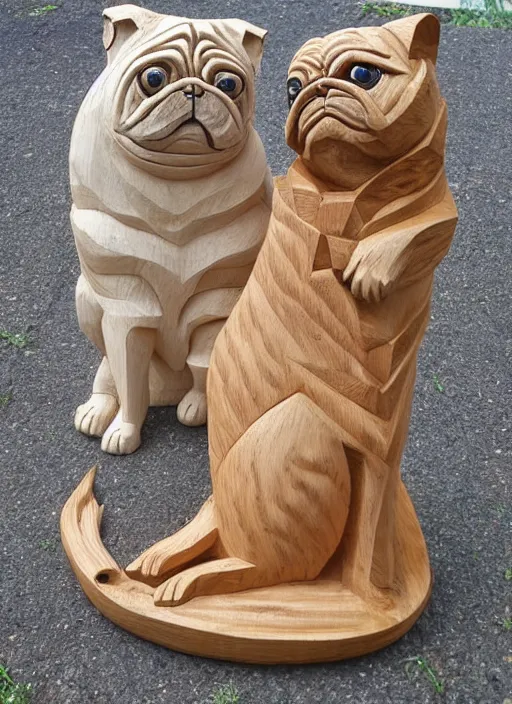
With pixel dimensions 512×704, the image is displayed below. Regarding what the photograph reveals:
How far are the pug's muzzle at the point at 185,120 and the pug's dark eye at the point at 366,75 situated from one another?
1.43 feet

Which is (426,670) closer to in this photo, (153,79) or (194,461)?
(194,461)

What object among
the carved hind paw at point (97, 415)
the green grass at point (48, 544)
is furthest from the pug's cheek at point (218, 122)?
the green grass at point (48, 544)

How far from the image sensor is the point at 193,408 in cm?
215

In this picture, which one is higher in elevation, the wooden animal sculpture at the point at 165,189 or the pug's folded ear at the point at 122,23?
the pug's folded ear at the point at 122,23

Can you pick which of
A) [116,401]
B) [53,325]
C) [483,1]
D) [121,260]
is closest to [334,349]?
[121,260]

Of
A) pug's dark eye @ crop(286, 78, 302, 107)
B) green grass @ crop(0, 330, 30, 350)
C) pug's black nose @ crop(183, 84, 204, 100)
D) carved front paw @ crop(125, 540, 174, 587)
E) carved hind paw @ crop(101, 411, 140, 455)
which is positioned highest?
pug's dark eye @ crop(286, 78, 302, 107)

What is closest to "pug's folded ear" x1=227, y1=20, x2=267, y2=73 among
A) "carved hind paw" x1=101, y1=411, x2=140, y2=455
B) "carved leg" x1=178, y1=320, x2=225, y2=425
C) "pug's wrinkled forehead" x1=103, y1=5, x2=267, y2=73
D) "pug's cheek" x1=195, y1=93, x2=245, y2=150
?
"pug's wrinkled forehead" x1=103, y1=5, x2=267, y2=73

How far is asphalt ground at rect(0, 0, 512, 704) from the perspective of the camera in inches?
64.5

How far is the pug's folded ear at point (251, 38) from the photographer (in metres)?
1.71

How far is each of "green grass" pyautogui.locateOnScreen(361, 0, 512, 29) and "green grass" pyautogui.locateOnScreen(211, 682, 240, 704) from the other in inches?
122

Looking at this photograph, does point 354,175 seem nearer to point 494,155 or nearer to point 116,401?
point 116,401

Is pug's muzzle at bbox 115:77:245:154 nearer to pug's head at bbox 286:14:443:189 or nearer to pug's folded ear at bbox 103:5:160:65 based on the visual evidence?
pug's folded ear at bbox 103:5:160:65

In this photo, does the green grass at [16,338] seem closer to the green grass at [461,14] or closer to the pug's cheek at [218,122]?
the pug's cheek at [218,122]

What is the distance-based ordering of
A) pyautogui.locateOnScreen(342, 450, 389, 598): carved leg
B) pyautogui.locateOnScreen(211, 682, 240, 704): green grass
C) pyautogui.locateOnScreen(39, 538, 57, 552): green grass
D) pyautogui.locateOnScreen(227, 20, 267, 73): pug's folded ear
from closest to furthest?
1. pyautogui.locateOnScreen(342, 450, 389, 598): carved leg
2. pyautogui.locateOnScreen(211, 682, 240, 704): green grass
3. pyautogui.locateOnScreen(227, 20, 267, 73): pug's folded ear
4. pyautogui.locateOnScreen(39, 538, 57, 552): green grass
